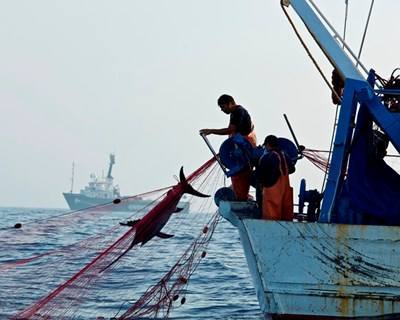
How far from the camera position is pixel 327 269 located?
29.6ft

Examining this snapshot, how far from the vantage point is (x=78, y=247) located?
11055 mm

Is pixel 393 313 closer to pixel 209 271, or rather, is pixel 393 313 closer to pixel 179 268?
pixel 179 268

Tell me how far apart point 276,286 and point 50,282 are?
9167mm

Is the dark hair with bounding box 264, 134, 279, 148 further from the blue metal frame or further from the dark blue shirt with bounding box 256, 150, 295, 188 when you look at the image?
the blue metal frame

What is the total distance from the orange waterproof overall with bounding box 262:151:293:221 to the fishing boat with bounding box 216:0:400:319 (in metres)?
0.35

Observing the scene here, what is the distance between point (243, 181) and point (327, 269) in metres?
2.19

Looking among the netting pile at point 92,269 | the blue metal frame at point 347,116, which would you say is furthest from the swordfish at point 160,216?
the blue metal frame at point 347,116

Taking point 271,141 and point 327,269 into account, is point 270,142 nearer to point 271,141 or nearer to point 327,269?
point 271,141

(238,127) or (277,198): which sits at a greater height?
(238,127)

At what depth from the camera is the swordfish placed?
1076 centimetres

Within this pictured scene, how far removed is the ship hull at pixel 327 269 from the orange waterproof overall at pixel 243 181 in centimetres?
168

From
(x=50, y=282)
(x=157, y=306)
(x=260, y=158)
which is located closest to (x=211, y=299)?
(x=50, y=282)

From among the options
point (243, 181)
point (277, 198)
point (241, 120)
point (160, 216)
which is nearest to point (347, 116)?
point (277, 198)

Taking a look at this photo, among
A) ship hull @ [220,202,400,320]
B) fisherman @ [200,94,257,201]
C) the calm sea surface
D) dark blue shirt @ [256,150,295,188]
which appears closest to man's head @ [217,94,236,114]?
fisherman @ [200,94,257,201]
